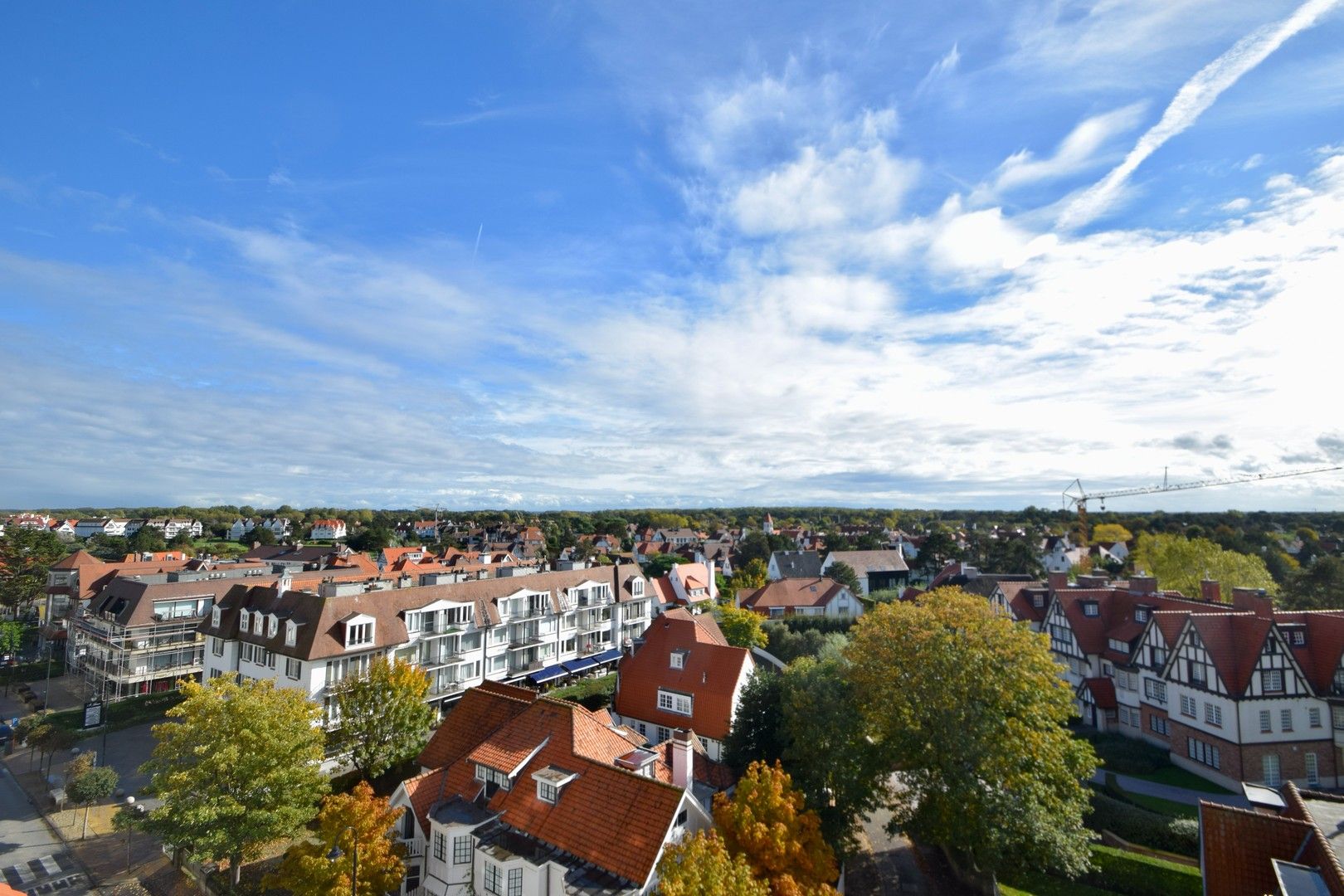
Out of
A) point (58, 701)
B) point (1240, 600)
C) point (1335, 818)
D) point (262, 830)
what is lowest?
point (58, 701)

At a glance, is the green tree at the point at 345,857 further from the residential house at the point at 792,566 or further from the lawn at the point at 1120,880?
the residential house at the point at 792,566

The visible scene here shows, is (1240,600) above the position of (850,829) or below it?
above

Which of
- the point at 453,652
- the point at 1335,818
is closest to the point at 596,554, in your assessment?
the point at 453,652

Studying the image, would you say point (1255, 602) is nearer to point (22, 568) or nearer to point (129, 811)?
point (129, 811)

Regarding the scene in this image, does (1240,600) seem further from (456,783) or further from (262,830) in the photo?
(262,830)

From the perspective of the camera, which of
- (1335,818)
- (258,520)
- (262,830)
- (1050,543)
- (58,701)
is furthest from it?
(258,520)

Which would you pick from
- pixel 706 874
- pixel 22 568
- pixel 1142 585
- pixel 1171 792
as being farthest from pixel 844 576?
pixel 22 568
